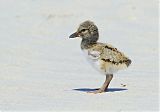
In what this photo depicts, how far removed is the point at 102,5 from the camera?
695 inches

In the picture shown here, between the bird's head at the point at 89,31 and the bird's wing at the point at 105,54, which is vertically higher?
the bird's head at the point at 89,31

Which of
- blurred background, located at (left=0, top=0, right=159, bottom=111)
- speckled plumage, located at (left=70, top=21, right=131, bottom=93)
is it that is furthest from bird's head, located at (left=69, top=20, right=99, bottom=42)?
blurred background, located at (left=0, top=0, right=159, bottom=111)

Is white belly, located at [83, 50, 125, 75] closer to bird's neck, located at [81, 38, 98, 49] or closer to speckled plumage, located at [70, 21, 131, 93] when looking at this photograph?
speckled plumage, located at [70, 21, 131, 93]

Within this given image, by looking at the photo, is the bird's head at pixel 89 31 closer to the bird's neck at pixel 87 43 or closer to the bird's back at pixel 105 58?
the bird's neck at pixel 87 43

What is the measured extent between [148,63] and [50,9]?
515 centimetres

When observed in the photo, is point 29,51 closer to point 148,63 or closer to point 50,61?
point 50,61

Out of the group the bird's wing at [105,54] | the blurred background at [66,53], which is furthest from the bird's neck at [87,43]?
the blurred background at [66,53]

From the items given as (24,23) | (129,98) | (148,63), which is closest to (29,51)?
(148,63)

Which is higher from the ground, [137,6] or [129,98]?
[137,6]

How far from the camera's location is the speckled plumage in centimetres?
912

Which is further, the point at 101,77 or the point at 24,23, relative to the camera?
the point at 24,23

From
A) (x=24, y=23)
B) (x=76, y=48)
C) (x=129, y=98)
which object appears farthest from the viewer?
(x=24, y=23)

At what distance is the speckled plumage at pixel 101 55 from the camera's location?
912 cm

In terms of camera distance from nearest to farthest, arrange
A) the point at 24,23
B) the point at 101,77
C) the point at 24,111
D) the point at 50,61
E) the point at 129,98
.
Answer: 1. the point at 24,111
2. the point at 129,98
3. the point at 101,77
4. the point at 50,61
5. the point at 24,23
